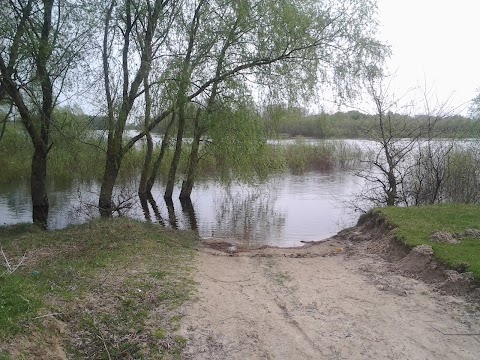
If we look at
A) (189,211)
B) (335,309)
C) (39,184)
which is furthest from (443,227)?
(39,184)

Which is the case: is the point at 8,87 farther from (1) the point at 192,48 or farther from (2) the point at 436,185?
(2) the point at 436,185

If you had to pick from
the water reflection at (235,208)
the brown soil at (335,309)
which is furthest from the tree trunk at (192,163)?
the brown soil at (335,309)

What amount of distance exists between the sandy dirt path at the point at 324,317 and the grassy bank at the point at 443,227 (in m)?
0.76

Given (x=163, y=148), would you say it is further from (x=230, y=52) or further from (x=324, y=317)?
(x=324, y=317)

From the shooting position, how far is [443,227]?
30.0 ft

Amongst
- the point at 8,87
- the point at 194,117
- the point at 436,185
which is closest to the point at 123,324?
the point at 8,87

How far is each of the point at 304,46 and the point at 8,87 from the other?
27.9ft

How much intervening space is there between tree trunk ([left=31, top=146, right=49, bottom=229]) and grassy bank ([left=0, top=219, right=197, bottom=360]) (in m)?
4.64

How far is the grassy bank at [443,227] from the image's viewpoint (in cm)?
699

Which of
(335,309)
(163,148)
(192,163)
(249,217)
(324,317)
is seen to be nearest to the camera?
(324,317)

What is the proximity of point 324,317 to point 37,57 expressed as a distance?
9892 millimetres

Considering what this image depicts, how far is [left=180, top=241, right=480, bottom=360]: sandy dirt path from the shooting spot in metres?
4.75

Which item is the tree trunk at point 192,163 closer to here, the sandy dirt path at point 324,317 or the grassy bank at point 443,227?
the grassy bank at point 443,227

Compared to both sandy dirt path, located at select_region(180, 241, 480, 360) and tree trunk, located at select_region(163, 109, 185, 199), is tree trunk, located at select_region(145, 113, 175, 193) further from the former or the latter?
sandy dirt path, located at select_region(180, 241, 480, 360)
